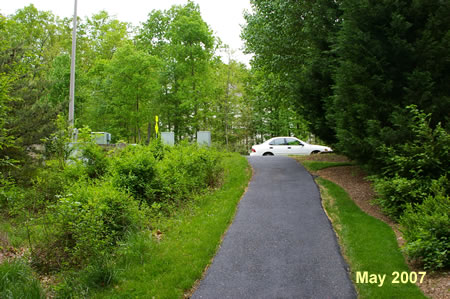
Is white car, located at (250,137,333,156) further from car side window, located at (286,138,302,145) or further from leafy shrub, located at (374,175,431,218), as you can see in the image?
leafy shrub, located at (374,175,431,218)

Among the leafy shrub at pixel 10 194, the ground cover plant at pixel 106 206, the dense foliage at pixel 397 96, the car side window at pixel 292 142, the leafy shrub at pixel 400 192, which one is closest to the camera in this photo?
the leafy shrub at pixel 10 194

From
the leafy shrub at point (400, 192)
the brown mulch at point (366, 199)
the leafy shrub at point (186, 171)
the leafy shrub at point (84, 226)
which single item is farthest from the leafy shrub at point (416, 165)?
the leafy shrub at point (84, 226)

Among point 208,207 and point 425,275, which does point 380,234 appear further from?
point 208,207

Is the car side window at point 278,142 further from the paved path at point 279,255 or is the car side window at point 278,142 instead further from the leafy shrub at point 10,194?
the leafy shrub at point 10,194

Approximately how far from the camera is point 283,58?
17.3 meters

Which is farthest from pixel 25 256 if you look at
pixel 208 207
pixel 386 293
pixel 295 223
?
pixel 386 293

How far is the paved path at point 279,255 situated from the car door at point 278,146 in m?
12.8

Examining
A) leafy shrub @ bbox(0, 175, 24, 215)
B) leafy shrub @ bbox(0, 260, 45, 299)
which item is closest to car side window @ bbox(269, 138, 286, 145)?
leafy shrub @ bbox(0, 175, 24, 215)

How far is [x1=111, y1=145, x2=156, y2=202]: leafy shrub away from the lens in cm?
1005

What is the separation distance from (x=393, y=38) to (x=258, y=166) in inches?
322

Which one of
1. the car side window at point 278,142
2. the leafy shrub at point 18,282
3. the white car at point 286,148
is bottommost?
the leafy shrub at point 18,282

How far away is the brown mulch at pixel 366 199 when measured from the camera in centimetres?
530

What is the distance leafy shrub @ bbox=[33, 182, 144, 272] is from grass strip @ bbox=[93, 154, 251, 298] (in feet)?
1.71

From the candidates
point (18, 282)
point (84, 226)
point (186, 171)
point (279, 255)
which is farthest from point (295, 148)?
point (18, 282)
